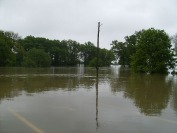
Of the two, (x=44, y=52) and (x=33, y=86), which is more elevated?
(x=44, y=52)

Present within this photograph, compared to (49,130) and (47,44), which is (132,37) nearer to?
(47,44)

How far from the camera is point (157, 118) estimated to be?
30.1 feet

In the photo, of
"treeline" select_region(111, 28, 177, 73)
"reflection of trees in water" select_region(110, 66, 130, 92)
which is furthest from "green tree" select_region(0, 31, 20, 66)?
"reflection of trees in water" select_region(110, 66, 130, 92)

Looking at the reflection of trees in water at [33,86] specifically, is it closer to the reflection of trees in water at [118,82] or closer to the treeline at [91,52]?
the reflection of trees in water at [118,82]

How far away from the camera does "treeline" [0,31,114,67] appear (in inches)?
3430

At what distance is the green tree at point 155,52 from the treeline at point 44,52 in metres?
45.5

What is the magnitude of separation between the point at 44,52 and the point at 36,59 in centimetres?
773

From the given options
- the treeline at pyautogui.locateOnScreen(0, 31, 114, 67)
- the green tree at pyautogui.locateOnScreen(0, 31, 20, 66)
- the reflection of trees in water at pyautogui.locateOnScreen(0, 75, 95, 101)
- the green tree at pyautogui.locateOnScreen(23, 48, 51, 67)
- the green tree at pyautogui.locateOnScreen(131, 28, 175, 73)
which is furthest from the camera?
the green tree at pyautogui.locateOnScreen(23, 48, 51, 67)

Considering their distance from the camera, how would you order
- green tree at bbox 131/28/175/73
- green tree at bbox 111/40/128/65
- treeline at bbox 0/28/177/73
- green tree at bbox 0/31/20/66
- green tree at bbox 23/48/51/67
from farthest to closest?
1. green tree at bbox 23/48/51/67
2. green tree at bbox 111/40/128/65
3. green tree at bbox 0/31/20/66
4. treeline at bbox 0/28/177/73
5. green tree at bbox 131/28/175/73

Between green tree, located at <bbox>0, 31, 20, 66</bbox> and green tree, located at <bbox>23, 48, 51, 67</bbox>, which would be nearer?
green tree, located at <bbox>0, 31, 20, 66</bbox>

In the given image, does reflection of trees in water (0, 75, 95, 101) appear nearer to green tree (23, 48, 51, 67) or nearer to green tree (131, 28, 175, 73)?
green tree (131, 28, 175, 73)

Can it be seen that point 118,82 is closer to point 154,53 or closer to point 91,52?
point 154,53

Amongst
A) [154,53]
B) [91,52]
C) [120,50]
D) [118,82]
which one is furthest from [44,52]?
[118,82]

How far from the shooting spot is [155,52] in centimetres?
4959
